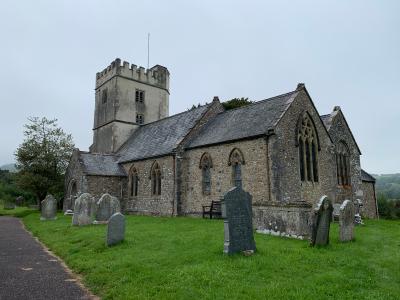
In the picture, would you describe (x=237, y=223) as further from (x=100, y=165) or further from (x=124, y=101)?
(x=124, y=101)

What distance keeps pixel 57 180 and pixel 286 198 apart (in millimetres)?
23882

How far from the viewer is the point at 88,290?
674 centimetres

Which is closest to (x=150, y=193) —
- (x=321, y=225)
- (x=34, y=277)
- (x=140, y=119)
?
(x=140, y=119)

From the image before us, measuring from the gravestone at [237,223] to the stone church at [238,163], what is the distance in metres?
3.00

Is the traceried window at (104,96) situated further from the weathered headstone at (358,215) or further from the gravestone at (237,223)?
the gravestone at (237,223)

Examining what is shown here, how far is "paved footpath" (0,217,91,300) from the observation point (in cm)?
642

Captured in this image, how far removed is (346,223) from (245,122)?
35.8ft

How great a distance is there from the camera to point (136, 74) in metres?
36.1

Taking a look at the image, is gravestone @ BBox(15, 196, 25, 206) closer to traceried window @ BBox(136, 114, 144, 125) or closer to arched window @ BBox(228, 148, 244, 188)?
traceried window @ BBox(136, 114, 144, 125)

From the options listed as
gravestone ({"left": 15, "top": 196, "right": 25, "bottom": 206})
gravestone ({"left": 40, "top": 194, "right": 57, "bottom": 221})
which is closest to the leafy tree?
gravestone ({"left": 40, "top": 194, "right": 57, "bottom": 221})

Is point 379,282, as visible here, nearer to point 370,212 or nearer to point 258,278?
point 258,278

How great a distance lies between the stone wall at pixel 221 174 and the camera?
1795 centimetres

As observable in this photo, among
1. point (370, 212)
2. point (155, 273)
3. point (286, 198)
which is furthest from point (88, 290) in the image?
point (370, 212)

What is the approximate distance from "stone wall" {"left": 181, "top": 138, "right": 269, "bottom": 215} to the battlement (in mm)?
16520
